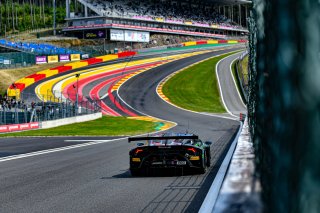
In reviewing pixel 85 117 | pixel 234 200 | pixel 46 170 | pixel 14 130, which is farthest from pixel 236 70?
pixel 234 200

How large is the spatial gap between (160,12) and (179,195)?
11096 centimetres

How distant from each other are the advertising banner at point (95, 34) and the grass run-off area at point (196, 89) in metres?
26.2

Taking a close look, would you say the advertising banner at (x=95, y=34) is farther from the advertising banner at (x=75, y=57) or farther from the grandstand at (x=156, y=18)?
the advertising banner at (x=75, y=57)

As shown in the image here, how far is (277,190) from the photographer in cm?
85

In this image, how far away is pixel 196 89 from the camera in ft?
218

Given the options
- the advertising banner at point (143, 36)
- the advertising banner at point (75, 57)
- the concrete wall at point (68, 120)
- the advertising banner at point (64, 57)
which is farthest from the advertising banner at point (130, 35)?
the concrete wall at point (68, 120)

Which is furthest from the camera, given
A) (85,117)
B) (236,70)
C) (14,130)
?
(236,70)

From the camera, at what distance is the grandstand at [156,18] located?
10212 cm

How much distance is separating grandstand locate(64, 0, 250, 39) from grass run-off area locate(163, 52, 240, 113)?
1870 centimetres

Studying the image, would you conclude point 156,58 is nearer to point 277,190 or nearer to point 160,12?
point 160,12

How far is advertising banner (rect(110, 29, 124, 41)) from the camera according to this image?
101 metres

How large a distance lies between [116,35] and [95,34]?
3888 millimetres

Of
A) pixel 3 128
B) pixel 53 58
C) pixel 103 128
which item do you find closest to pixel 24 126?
pixel 3 128

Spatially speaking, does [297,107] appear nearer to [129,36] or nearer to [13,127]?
[13,127]
